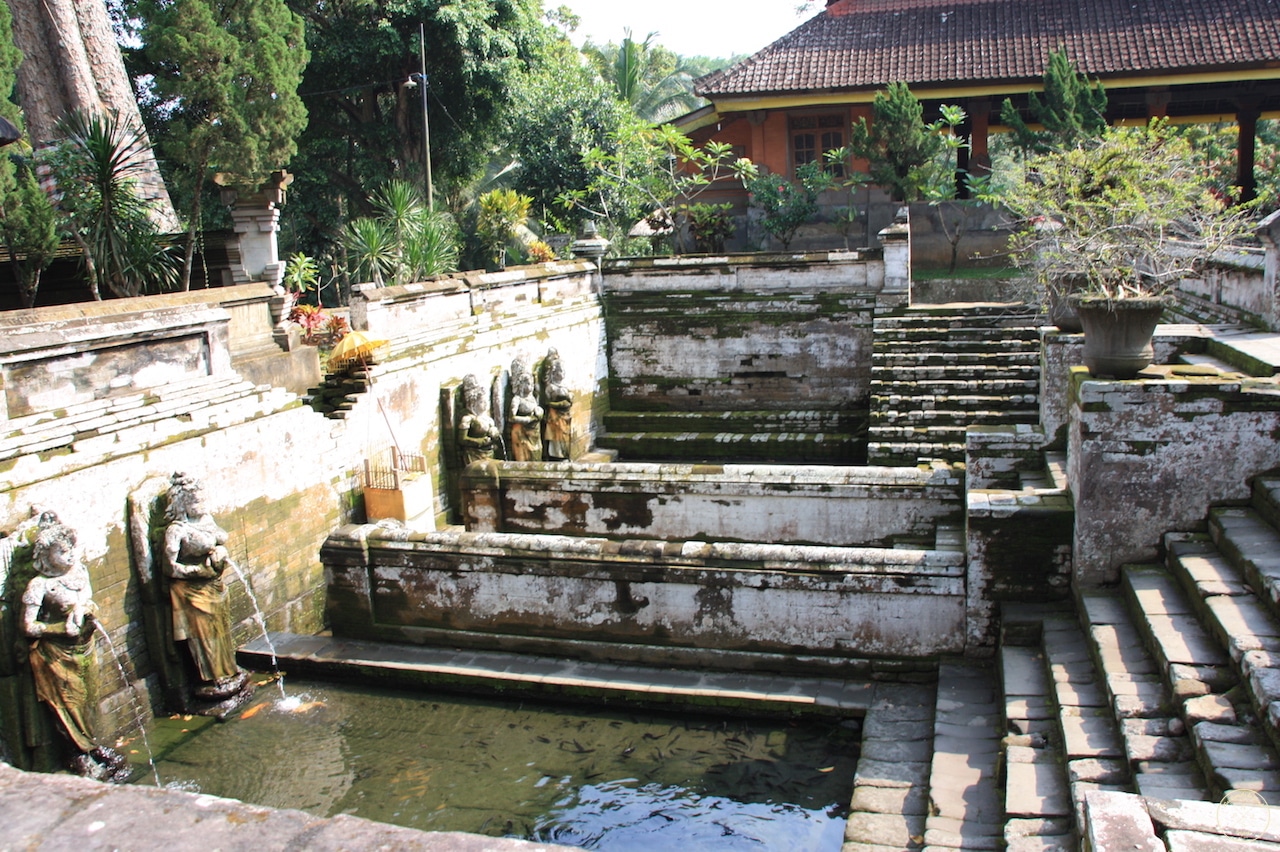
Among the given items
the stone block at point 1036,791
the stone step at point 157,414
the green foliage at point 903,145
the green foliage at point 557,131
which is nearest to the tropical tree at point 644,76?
the green foliage at point 557,131

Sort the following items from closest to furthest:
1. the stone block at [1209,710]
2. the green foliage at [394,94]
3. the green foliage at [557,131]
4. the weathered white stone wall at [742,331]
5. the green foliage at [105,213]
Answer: the stone block at [1209,710]
the green foliage at [105,213]
the weathered white stone wall at [742,331]
the green foliage at [394,94]
the green foliage at [557,131]

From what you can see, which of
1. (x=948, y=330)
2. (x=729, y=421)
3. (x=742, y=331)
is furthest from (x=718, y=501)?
(x=948, y=330)

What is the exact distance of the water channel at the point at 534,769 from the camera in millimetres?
5211

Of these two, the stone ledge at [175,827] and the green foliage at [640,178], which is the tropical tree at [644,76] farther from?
the stone ledge at [175,827]

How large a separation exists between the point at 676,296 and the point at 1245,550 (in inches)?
358

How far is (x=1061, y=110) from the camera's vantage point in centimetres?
1575

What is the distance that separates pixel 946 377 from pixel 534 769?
7.72 meters

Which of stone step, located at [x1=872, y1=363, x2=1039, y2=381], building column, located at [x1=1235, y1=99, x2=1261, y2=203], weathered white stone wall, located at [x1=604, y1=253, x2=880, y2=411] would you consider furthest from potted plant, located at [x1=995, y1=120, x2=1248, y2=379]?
building column, located at [x1=1235, y1=99, x2=1261, y2=203]

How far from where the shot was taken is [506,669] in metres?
6.73

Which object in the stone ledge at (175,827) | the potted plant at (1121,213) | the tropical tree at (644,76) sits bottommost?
the stone ledge at (175,827)

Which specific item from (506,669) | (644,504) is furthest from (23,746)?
(644,504)

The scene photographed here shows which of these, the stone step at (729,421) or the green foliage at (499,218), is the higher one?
the green foliage at (499,218)

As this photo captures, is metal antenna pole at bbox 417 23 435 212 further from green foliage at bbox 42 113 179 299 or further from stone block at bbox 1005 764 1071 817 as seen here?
stone block at bbox 1005 764 1071 817

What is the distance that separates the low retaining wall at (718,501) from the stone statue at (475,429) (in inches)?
21.7
